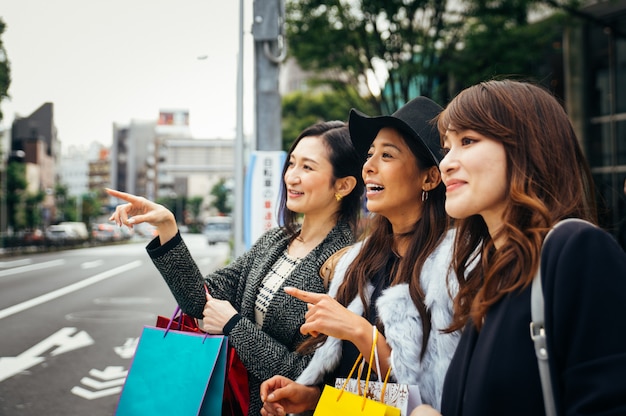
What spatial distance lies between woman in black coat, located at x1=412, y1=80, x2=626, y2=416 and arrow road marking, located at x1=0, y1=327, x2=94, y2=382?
362cm

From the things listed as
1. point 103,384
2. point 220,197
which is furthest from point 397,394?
point 220,197

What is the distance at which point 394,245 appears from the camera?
1.98 meters

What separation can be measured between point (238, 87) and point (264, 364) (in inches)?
318

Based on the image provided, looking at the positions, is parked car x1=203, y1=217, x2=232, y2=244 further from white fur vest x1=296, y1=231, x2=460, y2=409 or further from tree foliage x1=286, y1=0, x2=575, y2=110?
white fur vest x1=296, y1=231, x2=460, y2=409

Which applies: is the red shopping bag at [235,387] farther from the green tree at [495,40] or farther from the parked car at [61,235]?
the parked car at [61,235]

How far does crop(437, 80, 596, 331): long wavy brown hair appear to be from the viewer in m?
1.17

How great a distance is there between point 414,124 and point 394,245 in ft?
1.42

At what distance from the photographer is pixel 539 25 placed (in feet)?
38.0

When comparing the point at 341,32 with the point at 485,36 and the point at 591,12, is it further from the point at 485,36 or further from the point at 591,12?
the point at 591,12

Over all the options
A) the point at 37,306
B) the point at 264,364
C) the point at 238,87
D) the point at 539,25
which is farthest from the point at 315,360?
the point at 539,25

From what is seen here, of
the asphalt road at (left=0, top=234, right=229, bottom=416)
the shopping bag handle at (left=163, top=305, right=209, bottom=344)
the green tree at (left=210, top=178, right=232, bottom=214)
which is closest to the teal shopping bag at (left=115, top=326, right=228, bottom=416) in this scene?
the shopping bag handle at (left=163, top=305, right=209, bottom=344)

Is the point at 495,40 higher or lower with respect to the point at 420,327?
higher

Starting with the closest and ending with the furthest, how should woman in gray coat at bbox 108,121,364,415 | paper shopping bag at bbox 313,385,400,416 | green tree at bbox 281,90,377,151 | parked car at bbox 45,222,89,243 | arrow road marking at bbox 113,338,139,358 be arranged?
paper shopping bag at bbox 313,385,400,416 → woman in gray coat at bbox 108,121,364,415 → arrow road marking at bbox 113,338,139,358 → parked car at bbox 45,222,89,243 → green tree at bbox 281,90,377,151

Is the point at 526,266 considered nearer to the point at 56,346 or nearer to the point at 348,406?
the point at 348,406
